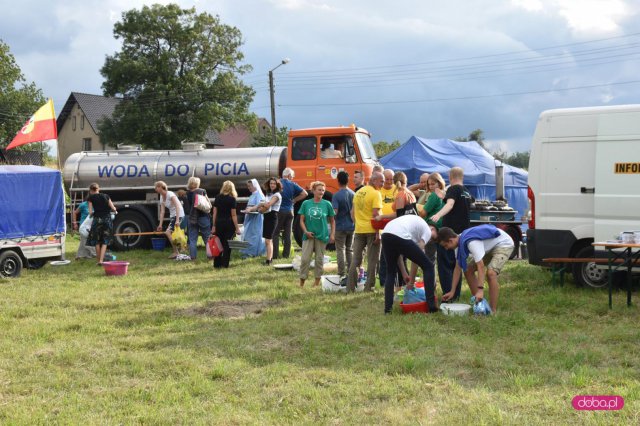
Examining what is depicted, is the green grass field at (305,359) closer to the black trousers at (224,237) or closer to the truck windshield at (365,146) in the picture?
the black trousers at (224,237)

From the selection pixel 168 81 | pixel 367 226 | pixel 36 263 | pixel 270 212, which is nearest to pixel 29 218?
pixel 36 263

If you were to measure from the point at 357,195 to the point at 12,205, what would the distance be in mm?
6550

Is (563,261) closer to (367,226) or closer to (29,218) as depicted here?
(367,226)

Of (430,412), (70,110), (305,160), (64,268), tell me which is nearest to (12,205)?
(64,268)

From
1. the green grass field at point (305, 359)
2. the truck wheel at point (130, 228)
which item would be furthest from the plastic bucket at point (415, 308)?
the truck wheel at point (130, 228)

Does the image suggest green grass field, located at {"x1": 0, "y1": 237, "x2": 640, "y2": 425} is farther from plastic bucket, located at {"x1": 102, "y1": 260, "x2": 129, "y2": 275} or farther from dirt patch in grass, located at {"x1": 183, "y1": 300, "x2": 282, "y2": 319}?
plastic bucket, located at {"x1": 102, "y1": 260, "x2": 129, "y2": 275}

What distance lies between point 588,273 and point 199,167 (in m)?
9.57

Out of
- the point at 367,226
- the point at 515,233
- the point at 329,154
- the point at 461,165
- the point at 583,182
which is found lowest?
the point at 515,233

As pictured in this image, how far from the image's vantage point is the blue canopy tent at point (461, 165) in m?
19.9

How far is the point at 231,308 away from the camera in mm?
8594

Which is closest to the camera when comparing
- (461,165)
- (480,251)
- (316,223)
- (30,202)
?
(480,251)

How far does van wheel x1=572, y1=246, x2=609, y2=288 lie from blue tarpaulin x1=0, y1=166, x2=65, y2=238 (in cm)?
916

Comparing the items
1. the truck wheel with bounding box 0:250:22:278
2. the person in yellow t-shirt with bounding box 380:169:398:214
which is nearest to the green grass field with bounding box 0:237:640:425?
the person in yellow t-shirt with bounding box 380:169:398:214

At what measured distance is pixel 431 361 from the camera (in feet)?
19.4
